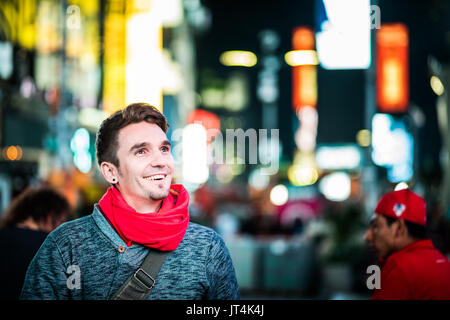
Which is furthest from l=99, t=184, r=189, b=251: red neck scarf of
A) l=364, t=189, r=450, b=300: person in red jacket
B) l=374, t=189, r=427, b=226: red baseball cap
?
l=374, t=189, r=427, b=226: red baseball cap

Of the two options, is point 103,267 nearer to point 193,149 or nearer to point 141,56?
point 141,56

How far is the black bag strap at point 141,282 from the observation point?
2756mm

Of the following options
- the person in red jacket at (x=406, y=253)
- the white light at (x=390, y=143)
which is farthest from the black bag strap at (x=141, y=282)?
the white light at (x=390, y=143)

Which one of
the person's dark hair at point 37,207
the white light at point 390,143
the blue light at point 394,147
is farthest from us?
the blue light at point 394,147

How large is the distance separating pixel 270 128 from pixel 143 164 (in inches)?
231

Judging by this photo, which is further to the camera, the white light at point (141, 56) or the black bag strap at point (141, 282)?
the white light at point (141, 56)

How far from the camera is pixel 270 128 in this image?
8734 mm

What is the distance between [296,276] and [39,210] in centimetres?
1128

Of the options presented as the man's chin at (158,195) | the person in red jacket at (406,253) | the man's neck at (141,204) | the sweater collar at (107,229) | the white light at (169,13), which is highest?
the white light at (169,13)

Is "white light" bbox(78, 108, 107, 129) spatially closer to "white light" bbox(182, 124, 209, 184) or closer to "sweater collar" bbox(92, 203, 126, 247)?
"white light" bbox(182, 124, 209, 184)

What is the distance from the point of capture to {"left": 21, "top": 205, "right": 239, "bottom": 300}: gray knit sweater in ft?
9.23

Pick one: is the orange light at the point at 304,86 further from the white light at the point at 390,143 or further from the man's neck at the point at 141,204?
the man's neck at the point at 141,204

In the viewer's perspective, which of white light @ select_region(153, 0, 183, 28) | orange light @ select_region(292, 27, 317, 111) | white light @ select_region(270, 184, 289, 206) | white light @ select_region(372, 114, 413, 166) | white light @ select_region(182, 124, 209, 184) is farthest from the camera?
orange light @ select_region(292, 27, 317, 111)

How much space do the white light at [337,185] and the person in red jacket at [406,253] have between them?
65814mm
